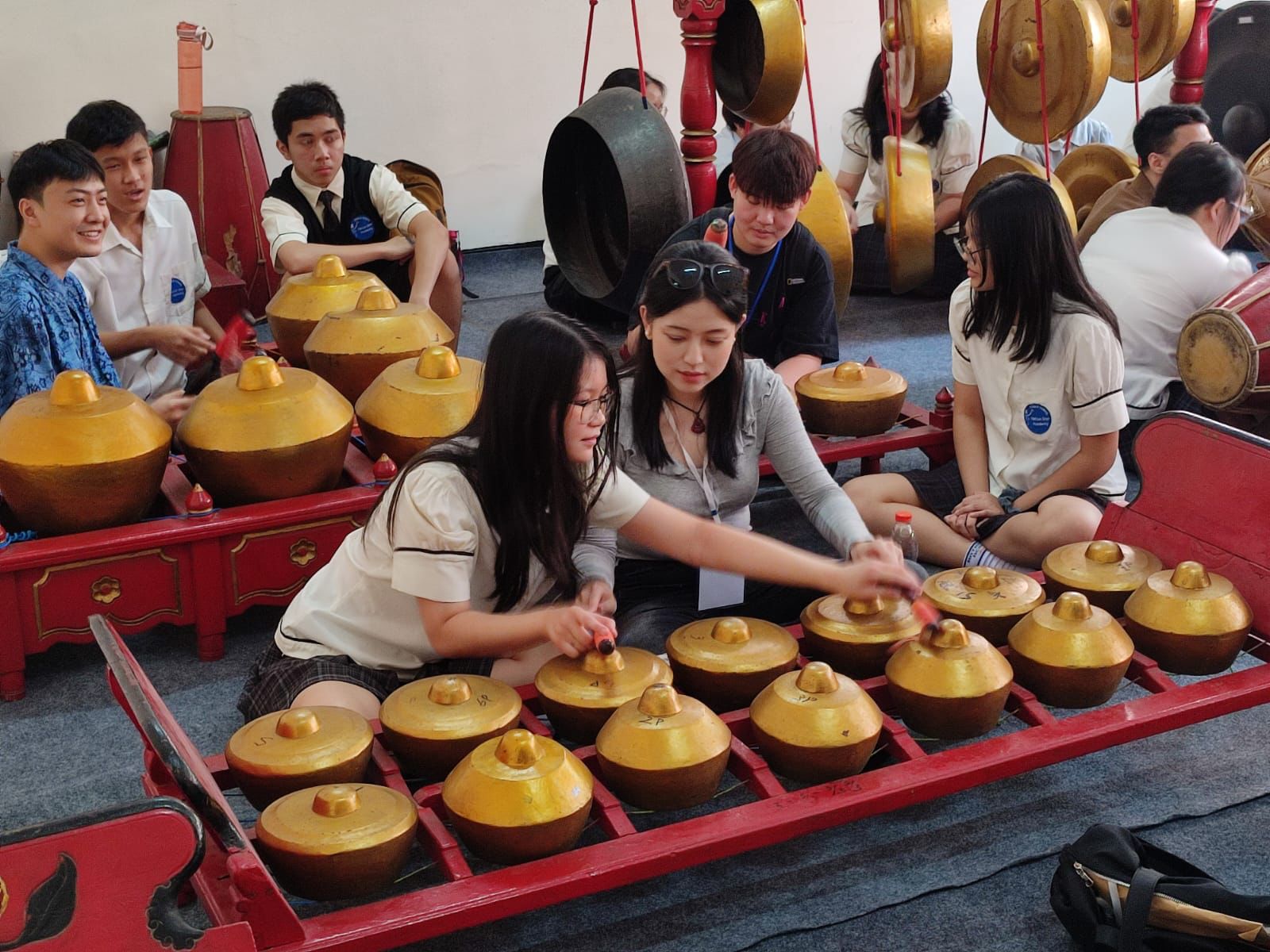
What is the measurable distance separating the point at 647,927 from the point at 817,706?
0.34m

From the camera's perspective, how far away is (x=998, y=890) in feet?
5.54

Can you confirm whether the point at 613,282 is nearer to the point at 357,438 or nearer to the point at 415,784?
the point at 357,438

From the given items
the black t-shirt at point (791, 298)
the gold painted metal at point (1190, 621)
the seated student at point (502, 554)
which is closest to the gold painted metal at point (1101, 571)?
the gold painted metal at point (1190, 621)

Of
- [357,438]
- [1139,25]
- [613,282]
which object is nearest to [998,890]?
[357,438]

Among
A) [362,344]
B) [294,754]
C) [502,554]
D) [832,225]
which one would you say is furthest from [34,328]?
[832,225]

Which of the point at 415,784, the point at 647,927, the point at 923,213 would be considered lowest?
the point at 647,927

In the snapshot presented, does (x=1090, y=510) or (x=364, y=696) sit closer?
(x=364, y=696)

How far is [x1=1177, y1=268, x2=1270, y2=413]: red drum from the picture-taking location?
2.63 metres

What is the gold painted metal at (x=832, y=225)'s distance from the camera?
3.13 m

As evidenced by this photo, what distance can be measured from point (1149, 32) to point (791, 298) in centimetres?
153

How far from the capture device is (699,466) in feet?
6.90

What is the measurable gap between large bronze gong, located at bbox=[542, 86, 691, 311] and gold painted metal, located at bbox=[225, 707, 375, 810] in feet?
5.81

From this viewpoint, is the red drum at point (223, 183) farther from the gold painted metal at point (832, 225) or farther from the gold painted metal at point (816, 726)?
the gold painted metal at point (816, 726)

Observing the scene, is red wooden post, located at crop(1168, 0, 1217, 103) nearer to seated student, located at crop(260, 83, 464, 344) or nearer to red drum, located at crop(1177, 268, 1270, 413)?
red drum, located at crop(1177, 268, 1270, 413)
